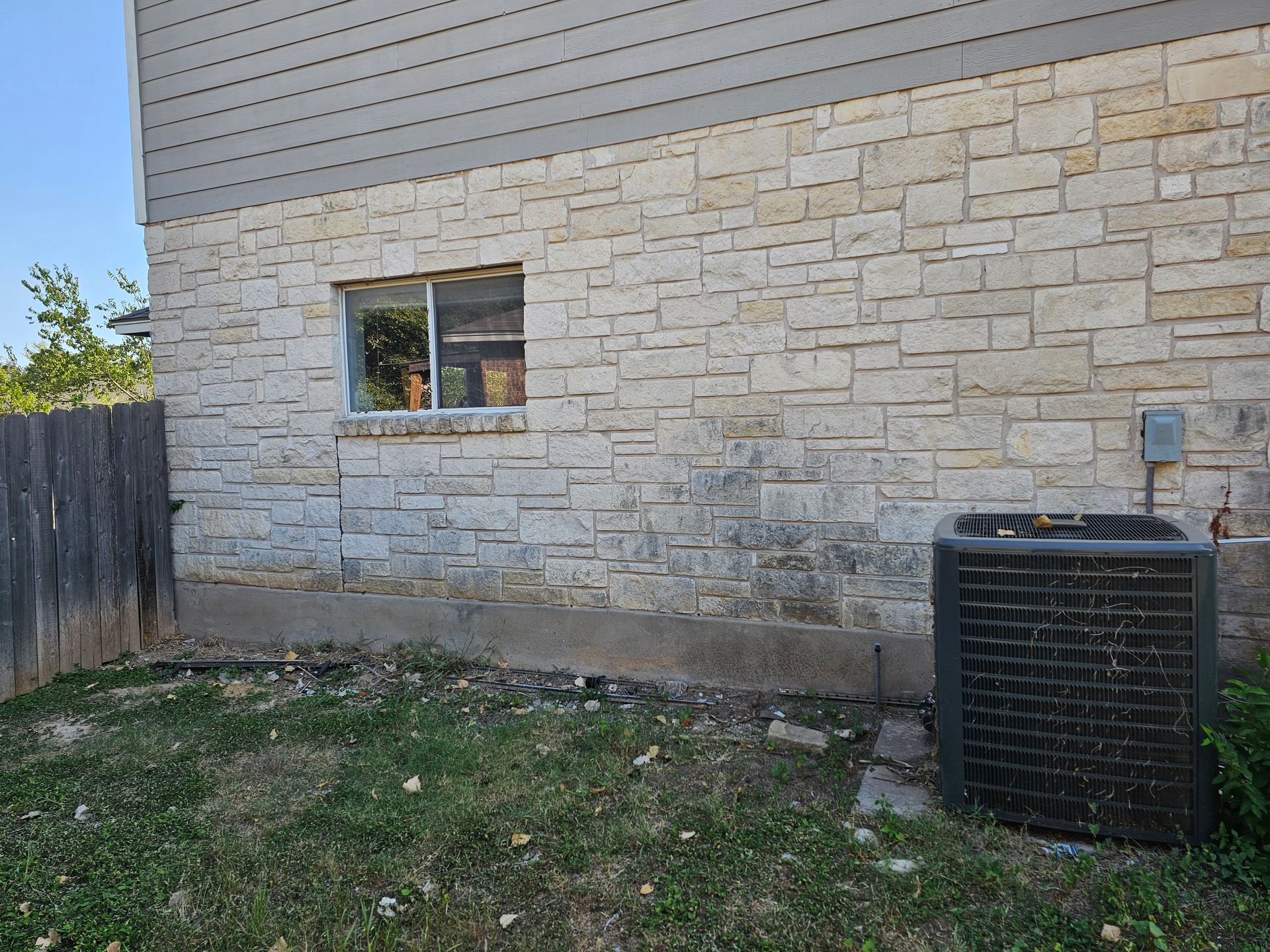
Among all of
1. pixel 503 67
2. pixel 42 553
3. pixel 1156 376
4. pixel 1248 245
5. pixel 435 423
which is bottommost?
pixel 42 553

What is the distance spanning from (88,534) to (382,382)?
2.47 m

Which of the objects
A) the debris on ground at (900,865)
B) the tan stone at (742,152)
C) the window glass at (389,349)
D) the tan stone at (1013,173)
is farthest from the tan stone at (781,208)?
the debris on ground at (900,865)

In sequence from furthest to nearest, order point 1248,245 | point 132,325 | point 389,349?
point 132,325, point 389,349, point 1248,245

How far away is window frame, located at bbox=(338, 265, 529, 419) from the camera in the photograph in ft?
17.6

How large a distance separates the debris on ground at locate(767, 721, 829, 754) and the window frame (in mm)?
2673

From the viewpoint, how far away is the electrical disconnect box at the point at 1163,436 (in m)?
3.66

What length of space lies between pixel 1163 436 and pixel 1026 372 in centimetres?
69

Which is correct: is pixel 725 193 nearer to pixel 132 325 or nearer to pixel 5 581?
pixel 5 581

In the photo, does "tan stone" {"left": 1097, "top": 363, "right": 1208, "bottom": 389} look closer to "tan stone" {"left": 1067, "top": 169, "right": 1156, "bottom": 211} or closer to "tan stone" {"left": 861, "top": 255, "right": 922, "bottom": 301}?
"tan stone" {"left": 1067, "top": 169, "right": 1156, "bottom": 211}

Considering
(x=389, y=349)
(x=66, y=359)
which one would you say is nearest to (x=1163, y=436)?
(x=389, y=349)

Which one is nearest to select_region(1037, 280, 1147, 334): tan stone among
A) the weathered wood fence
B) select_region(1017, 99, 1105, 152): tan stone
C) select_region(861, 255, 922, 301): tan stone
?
select_region(861, 255, 922, 301): tan stone

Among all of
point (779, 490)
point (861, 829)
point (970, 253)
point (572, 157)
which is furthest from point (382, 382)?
point (861, 829)

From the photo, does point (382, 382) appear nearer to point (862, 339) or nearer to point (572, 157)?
point (572, 157)

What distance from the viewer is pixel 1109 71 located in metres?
3.77
